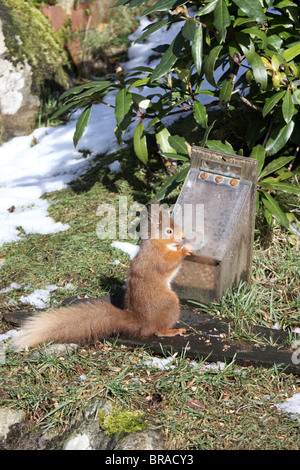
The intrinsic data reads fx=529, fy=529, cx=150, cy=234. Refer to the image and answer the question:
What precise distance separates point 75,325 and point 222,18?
1930 mm

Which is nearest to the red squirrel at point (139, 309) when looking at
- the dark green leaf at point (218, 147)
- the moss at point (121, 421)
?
the moss at point (121, 421)

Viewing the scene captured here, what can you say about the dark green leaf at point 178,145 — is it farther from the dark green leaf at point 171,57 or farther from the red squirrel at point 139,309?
the red squirrel at point 139,309

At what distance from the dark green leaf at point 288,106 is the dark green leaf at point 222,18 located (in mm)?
605

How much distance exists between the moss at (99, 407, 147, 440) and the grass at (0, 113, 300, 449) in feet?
0.14

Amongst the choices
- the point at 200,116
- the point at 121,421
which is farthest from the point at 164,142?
the point at 121,421

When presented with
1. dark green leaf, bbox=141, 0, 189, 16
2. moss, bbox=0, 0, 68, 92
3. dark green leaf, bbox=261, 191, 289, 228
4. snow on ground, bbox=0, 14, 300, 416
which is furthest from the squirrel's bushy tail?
moss, bbox=0, 0, 68, 92

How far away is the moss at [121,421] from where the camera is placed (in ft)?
7.62

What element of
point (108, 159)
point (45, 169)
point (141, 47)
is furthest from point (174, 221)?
point (141, 47)

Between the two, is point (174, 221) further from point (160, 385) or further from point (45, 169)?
point (45, 169)

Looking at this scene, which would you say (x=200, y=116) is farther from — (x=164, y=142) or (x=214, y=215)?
(x=214, y=215)

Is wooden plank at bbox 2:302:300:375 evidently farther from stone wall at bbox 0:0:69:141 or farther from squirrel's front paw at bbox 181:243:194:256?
stone wall at bbox 0:0:69:141

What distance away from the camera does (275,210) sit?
11.2ft

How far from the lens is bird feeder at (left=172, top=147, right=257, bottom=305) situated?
3004 mm
